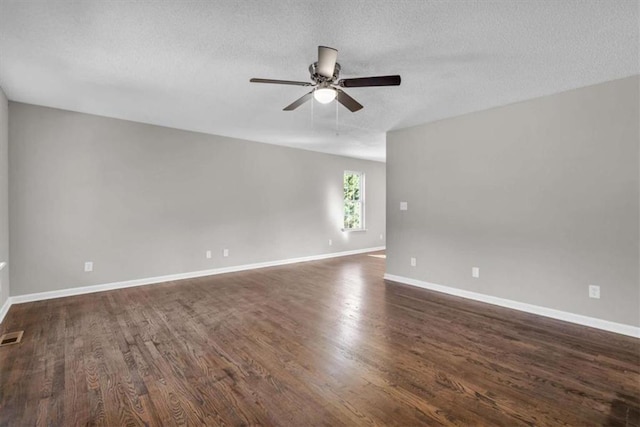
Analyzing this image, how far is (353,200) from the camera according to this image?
25.8ft

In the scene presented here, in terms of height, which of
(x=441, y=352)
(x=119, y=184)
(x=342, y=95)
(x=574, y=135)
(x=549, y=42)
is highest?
(x=549, y=42)

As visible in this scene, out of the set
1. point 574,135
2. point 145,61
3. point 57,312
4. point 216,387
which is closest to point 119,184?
point 57,312

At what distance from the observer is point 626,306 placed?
2.88 m

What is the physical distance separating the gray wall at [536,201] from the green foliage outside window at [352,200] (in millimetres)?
2963

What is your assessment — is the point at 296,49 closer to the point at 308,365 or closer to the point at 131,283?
the point at 308,365

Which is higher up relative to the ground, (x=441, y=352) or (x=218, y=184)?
(x=218, y=184)

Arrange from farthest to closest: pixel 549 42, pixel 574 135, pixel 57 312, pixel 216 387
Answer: pixel 57 312, pixel 574 135, pixel 549 42, pixel 216 387

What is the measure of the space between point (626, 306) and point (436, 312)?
5.64ft

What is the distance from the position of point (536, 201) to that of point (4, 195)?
6161 millimetres

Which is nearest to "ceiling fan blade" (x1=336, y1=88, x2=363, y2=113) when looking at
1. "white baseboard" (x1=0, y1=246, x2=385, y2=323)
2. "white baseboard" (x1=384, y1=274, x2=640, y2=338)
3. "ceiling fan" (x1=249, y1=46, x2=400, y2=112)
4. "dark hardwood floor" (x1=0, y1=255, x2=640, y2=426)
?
"ceiling fan" (x1=249, y1=46, x2=400, y2=112)

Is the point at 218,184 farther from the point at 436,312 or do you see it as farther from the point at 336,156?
the point at 436,312

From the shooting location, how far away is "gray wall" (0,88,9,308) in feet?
10.9

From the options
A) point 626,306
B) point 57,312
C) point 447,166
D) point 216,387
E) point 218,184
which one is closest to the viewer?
point 216,387

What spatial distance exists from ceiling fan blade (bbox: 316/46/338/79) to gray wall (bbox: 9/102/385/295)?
3612 mm
